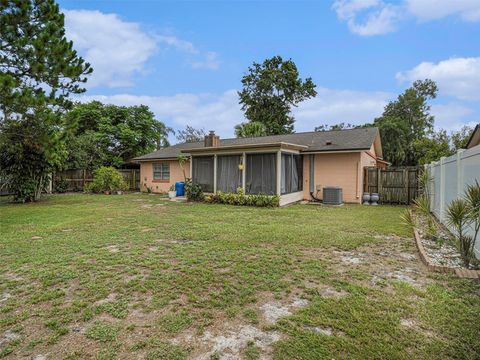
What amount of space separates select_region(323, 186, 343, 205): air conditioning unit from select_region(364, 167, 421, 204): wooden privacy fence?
161 centimetres

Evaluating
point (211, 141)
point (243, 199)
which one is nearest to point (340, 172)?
point (243, 199)

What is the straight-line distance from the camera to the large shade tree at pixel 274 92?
31.6m

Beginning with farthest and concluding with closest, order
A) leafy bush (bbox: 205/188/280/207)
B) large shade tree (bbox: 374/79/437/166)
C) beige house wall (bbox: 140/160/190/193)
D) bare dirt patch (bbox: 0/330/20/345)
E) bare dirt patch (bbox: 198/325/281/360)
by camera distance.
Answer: large shade tree (bbox: 374/79/437/166) → beige house wall (bbox: 140/160/190/193) → leafy bush (bbox: 205/188/280/207) → bare dirt patch (bbox: 0/330/20/345) → bare dirt patch (bbox: 198/325/281/360)

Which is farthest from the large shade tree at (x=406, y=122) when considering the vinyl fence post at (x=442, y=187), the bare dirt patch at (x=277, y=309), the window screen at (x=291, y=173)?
Result: the bare dirt patch at (x=277, y=309)

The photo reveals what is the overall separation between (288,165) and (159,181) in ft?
32.6

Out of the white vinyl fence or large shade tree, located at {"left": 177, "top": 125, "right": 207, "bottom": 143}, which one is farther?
large shade tree, located at {"left": 177, "top": 125, "right": 207, "bottom": 143}

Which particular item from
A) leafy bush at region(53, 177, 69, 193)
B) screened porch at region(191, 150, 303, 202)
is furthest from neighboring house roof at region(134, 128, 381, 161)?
leafy bush at region(53, 177, 69, 193)

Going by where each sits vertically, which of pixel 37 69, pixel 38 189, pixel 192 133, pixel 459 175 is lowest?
pixel 38 189

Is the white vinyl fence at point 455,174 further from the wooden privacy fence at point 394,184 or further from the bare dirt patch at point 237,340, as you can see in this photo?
the bare dirt patch at point 237,340

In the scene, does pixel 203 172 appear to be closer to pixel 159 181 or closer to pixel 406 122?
pixel 159 181

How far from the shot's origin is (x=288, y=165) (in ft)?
41.0

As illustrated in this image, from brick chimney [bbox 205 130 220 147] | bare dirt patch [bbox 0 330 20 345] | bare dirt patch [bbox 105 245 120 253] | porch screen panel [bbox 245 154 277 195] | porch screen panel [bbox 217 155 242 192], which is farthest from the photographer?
brick chimney [bbox 205 130 220 147]

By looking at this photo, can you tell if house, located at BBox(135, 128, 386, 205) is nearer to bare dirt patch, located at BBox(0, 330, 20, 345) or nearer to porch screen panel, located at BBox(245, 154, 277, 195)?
porch screen panel, located at BBox(245, 154, 277, 195)

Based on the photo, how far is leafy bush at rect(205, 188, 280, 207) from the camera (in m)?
11.5
